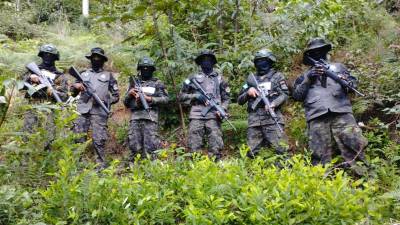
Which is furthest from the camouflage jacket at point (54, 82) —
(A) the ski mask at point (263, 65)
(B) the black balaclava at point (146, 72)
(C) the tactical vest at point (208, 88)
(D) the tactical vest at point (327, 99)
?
(D) the tactical vest at point (327, 99)

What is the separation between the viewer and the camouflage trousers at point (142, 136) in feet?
22.4

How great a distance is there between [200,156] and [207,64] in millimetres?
1769

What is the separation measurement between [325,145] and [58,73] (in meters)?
4.55

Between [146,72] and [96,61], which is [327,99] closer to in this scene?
[146,72]

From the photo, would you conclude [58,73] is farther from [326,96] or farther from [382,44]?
[382,44]

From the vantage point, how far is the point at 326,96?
5852 mm

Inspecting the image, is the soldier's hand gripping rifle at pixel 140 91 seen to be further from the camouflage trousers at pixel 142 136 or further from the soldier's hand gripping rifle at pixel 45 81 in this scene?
the soldier's hand gripping rifle at pixel 45 81

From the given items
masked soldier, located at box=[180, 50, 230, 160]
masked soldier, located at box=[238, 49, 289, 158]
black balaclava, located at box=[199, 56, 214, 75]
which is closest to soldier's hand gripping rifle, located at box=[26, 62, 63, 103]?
masked soldier, located at box=[180, 50, 230, 160]

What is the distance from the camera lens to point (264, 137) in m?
6.40

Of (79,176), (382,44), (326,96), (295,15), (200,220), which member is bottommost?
(200,220)

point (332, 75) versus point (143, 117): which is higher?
point (332, 75)

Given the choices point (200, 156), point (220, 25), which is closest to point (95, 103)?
point (200, 156)

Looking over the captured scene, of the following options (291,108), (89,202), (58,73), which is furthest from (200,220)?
(291,108)

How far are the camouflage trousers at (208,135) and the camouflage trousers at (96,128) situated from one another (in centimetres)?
148
